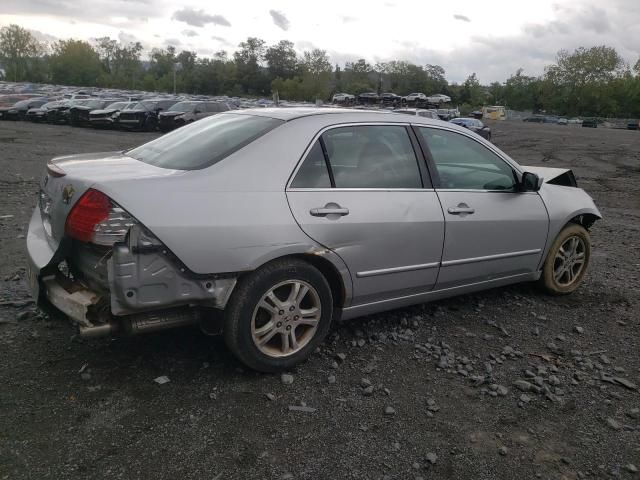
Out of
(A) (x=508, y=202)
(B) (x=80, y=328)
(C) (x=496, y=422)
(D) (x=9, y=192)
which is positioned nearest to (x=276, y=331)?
(B) (x=80, y=328)

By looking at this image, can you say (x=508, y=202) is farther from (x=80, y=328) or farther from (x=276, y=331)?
(x=80, y=328)

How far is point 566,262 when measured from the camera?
5.02m

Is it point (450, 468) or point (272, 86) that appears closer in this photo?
point (450, 468)

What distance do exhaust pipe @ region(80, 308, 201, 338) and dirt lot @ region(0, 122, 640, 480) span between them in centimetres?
40

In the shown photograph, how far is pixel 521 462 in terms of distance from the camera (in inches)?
107

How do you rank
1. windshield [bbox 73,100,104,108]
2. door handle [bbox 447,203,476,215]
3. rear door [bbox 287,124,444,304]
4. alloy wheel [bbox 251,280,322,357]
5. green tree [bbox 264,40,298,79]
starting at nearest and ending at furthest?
alloy wheel [bbox 251,280,322,357] < rear door [bbox 287,124,444,304] < door handle [bbox 447,203,476,215] < windshield [bbox 73,100,104,108] < green tree [bbox 264,40,298,79]

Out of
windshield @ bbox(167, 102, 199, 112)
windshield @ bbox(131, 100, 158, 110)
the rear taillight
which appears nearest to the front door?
the rear taillight

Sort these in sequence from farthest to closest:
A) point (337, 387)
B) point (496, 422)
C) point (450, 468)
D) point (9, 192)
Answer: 1. point (9, 192)
2. point (337, 387)
3. point (496, 422)
4. point (450, 468)

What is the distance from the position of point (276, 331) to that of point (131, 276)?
958 millimetres

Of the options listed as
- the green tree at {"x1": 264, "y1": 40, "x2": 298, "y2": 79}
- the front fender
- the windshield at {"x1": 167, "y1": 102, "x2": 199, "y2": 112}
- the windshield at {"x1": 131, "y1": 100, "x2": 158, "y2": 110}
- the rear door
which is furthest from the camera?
the green tree at {"x1": 264, "y1": 40, "x2": 298, "y2": 79}

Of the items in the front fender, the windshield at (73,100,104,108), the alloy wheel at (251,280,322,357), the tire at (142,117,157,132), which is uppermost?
the front fender

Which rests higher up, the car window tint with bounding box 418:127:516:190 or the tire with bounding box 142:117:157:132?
the car window tint with bounding box 418:127:516:190

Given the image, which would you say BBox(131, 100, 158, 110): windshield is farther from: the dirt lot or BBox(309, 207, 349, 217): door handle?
BBox(309, 207, 349, 217): door handle

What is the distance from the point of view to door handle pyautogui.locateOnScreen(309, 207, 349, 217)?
3.33 m
